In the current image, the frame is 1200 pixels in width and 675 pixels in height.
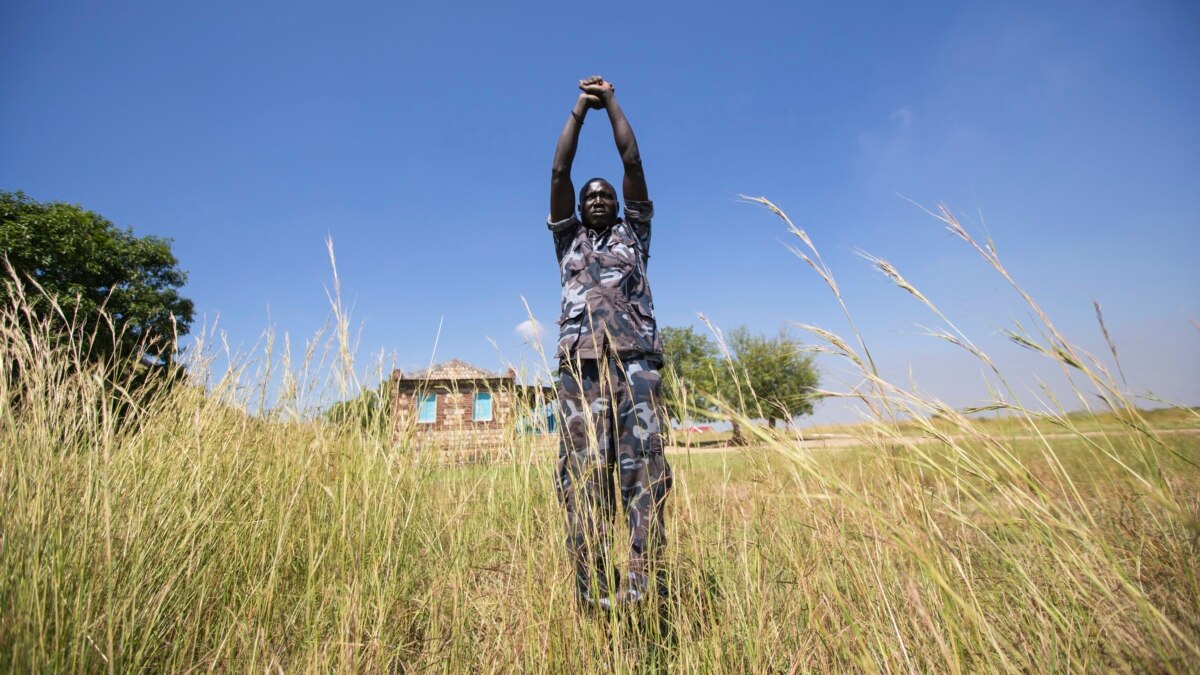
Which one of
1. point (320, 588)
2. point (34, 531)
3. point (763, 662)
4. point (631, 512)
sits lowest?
point (763, 662)

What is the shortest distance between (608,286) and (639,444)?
707 millimetres

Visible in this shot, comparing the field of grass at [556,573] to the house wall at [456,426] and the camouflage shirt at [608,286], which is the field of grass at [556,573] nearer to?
the house wall at [456,426]

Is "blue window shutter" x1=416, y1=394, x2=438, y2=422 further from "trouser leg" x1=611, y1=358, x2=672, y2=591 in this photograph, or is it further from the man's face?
the man's face

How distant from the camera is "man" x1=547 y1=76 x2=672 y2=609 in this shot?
5.58 feet

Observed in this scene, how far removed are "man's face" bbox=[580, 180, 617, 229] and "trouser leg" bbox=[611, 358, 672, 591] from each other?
809mm

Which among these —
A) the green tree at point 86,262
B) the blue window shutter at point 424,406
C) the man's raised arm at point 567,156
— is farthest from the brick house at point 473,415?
the green tree at point 86,262

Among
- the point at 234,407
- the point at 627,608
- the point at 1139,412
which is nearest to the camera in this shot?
the point at 1139,412

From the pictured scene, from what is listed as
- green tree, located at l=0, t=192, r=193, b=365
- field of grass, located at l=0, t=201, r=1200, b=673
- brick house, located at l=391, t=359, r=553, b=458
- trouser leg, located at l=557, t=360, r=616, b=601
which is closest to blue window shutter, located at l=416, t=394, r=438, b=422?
brick house, located at l=391, t=359, r=553, b=458

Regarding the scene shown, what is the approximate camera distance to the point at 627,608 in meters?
1.46

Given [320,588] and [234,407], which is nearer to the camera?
[320,588]

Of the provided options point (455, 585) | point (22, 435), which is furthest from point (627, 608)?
point (22, 435)

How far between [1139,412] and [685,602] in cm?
128

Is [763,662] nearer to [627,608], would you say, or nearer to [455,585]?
[627,608]

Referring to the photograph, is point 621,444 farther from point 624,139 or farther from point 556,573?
point 624,139
